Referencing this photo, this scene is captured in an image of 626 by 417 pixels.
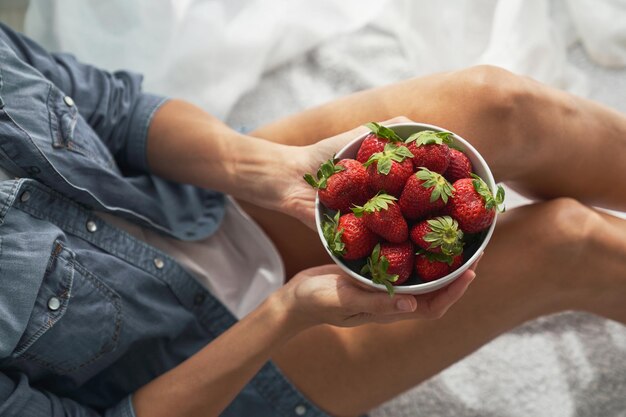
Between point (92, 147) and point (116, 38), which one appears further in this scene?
point (116, 38)

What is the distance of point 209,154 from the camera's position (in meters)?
0.97

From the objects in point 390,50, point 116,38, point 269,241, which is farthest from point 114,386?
point 390,50

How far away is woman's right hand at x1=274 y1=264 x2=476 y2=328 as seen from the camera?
28.6 inches

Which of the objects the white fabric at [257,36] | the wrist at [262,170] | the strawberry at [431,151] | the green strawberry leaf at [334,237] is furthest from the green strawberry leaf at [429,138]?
the white fabric at [257,36]

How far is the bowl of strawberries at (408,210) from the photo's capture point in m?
0.66

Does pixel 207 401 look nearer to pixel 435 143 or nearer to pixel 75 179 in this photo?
pixel 75 179

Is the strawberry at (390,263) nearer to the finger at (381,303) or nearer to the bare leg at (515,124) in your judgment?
the finger at (381,303)

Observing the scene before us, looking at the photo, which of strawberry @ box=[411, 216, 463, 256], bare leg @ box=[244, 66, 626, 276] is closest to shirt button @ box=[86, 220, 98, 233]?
bare leg @ box=[244, 66, 626, 276]

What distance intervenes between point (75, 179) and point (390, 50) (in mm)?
712

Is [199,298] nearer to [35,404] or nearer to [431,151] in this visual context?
[35,404]

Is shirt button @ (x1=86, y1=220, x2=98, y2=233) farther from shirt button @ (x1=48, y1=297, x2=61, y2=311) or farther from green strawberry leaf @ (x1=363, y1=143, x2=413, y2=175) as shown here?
green strawberry leaf @ (x1=363, y1=143, x2=413, y2=175)

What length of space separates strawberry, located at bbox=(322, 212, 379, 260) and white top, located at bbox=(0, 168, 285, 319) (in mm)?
322

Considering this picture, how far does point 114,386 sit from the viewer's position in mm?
954

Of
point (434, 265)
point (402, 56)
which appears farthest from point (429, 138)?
point (402, 56)
